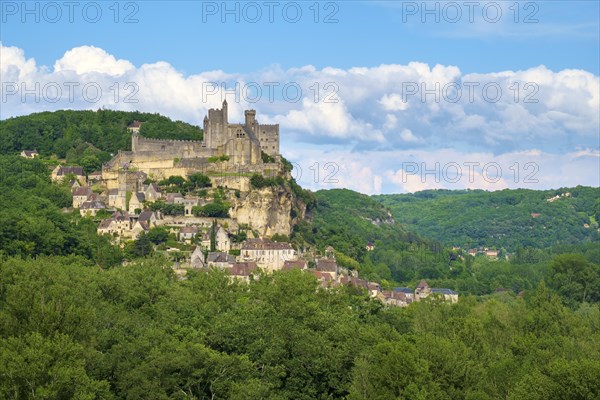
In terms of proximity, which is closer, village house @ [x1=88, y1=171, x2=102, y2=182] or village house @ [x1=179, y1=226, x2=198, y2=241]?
village house @ [x1=179, y1=226, x2=198, y2=241]

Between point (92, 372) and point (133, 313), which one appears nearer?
point (92, 372)

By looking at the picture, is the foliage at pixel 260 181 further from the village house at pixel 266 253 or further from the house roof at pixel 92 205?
the house roof at pixel 92 205

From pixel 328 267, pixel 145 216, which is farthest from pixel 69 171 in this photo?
pixel 328 267

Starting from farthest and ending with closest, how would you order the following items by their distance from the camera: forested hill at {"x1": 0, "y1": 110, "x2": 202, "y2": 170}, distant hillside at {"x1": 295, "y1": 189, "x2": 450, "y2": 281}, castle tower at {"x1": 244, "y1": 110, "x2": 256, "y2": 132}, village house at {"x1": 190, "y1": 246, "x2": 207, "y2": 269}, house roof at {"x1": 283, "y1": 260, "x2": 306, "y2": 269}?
forested hill at {"x1": 0, "y1": 110, "x2": 202, "y2": 170} < distant hillside at {"x1": 295, "y1": 189, "x2": 450, "y2": 281} < castle tower at {"x1": 244, "y1": 110, "x2": 256, "y2": 132} < house roof at {"x1": 283, "y1": 260, "x2": 306, "y2": 269} < village house at {"x1": 190, "y1": 246, "x2": 207, "y2": 269}

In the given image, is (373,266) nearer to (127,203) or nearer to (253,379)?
(127,203)

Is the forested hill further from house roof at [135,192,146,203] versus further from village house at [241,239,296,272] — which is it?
village house at [241,239,296,272]

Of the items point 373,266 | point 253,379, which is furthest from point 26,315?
point 373,266

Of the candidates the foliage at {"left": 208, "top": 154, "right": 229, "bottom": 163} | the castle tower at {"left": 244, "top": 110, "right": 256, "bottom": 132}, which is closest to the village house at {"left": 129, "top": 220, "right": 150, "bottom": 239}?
the foliage at {"left": 208, "top": 154, "right": 229, "bottom": 163}
